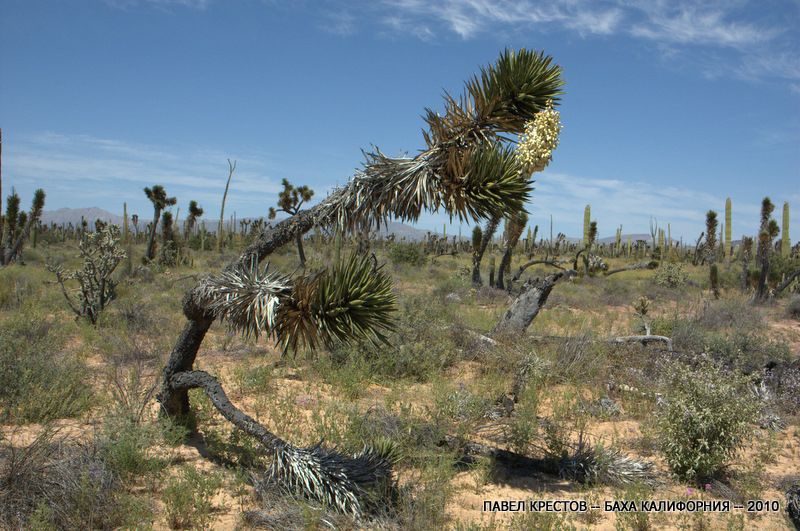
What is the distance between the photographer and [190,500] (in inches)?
167

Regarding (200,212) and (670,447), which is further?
(200,212)

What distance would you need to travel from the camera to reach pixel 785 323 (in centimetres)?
1513

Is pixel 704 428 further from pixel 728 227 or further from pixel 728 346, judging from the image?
pixel 728 227

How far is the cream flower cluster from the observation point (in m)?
4.18

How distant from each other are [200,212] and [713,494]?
3501 cm

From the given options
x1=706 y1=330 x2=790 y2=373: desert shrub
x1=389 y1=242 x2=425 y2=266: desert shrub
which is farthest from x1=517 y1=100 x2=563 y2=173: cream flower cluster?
x1=389 y1=242 x2=425 y2=266: desert shrub

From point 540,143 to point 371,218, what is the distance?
4.45 feet

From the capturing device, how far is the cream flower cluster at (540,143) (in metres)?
4.18

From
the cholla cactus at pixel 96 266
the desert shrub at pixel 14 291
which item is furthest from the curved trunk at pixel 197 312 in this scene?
the desert shrub at pixel 14 291

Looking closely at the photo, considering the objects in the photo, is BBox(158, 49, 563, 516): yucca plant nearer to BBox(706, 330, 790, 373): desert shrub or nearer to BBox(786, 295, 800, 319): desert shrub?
BBox(706, 330, 790, 373): desert shrub

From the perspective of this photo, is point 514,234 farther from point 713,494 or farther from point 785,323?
point 713,494

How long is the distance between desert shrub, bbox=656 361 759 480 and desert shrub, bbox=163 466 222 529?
13.2 feet

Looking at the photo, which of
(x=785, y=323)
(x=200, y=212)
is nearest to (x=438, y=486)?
(x=785, y=323)

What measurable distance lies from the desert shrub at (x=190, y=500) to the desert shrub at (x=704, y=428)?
158 inches
